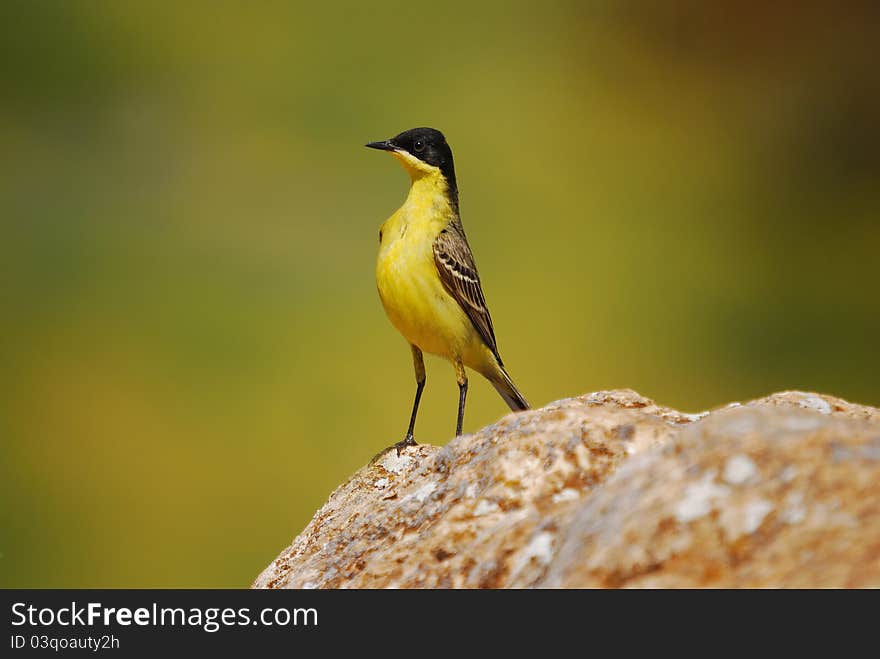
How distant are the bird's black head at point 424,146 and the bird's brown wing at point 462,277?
0.44 metres

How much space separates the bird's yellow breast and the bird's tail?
28 centimetres

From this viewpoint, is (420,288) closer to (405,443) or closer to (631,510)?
(405,443)

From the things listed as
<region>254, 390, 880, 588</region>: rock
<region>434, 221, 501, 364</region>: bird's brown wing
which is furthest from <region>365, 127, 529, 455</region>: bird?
<region>254, 390, 880, 588</region>: rock

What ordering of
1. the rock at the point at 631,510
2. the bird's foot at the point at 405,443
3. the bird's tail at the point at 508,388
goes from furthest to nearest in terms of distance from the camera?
the bird's tail at the point at 508,388, the bird's foot at the point at 405,443, the rock at the point at 631,510

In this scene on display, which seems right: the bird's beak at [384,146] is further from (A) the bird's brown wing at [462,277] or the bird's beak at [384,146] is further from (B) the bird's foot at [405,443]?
(B) the bird's foot at [405,443]

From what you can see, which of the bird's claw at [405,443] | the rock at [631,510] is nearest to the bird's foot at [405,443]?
the bird's claw at [405,443]

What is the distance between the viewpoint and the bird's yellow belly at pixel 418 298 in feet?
19.9

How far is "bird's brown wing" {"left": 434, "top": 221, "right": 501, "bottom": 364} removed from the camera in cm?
621

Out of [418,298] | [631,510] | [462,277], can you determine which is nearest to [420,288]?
[418,298]

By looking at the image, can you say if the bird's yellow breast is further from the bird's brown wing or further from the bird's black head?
the bird's black head

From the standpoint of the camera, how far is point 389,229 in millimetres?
6430

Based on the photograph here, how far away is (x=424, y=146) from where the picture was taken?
651 centimetres

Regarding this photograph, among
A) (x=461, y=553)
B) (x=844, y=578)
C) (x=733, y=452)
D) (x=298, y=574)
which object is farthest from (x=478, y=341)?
(x=844, y=578)

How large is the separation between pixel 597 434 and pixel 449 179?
11.9 feet
